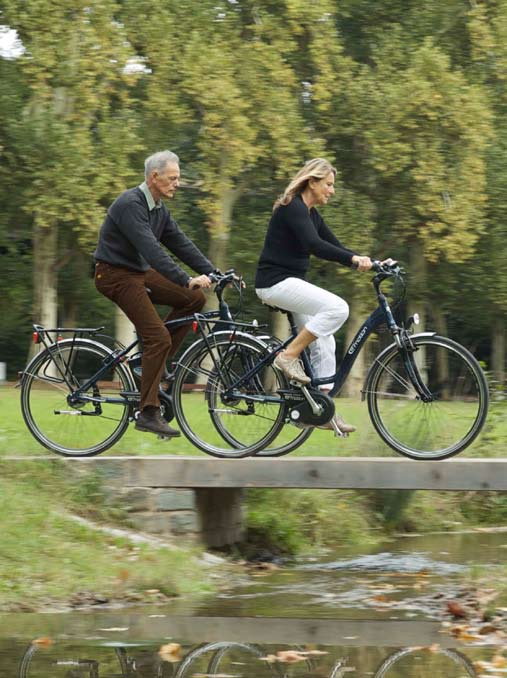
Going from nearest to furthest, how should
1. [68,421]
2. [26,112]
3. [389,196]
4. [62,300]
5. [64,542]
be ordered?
[64,542] < [68,421] < [26,112] < [389,196] < [62,300]

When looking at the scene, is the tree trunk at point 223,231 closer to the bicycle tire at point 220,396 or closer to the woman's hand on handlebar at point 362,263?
the bicycle tire at point 220,396

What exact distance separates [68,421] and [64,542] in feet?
3.28

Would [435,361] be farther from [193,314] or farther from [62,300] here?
[62,300]

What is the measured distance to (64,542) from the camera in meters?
8.84

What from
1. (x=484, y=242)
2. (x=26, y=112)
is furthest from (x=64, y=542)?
(x=484, y=242)

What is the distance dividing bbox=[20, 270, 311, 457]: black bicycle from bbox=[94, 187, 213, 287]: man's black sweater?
0.39 meters

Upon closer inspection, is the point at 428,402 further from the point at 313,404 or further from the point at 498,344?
the point at 498,344

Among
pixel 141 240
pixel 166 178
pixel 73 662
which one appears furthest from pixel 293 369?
pixel 73 662

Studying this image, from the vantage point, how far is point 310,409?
9055 millimetres

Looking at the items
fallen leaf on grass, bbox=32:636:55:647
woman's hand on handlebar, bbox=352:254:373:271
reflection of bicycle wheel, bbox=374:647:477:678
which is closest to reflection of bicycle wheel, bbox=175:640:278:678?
reflection of bicycle wheel, bbox=374:647:477:678

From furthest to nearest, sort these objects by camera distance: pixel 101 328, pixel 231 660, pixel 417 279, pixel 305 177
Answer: pixel 417 279 → pixel 101 328 → pixel 305 177 → pixel 231 660

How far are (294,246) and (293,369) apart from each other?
2.50 ft

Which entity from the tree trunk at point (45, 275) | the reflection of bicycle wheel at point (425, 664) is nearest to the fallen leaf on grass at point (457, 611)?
the reflection of bicycle wheel at point (425, 664)

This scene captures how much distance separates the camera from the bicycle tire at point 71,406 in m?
9.40
